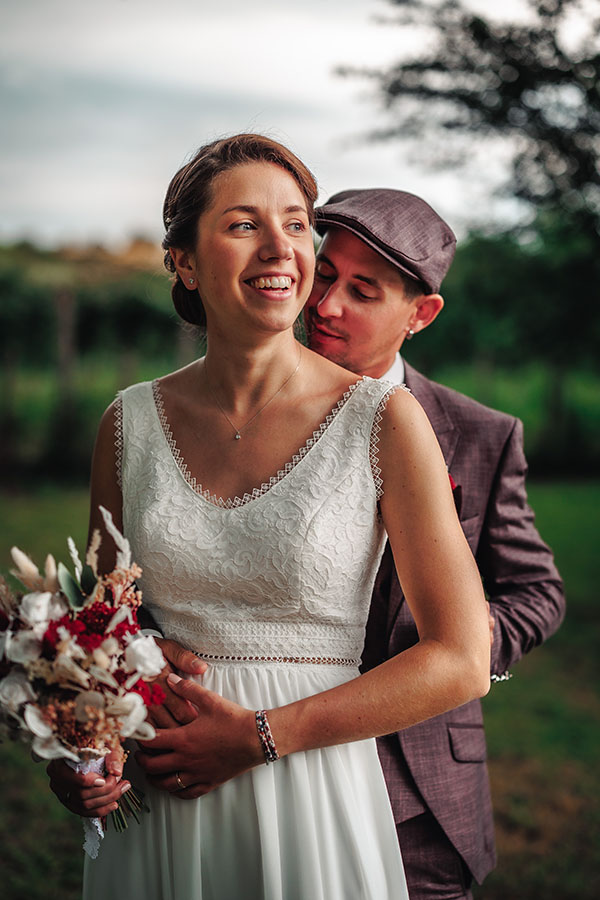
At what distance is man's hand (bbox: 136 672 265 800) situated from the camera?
1.78m

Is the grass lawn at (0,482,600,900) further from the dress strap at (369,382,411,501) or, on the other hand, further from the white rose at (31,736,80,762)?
the dress strap at (369,382,411,501)

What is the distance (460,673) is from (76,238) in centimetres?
626

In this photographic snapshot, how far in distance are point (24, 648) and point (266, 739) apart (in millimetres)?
539

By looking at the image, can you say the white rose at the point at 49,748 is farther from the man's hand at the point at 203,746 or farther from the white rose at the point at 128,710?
the man's hand at the point at 203,746

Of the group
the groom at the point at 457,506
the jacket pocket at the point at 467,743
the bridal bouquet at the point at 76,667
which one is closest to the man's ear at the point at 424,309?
the groom at the point at 457,506

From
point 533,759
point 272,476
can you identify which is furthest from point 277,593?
point 533,759

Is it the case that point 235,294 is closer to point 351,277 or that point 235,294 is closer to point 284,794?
point 351,277

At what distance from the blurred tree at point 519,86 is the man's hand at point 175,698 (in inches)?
121

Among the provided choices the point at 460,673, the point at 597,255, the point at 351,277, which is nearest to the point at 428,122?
the point at 597,255

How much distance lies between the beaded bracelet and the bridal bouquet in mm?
288

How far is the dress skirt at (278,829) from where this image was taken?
6.04 feet

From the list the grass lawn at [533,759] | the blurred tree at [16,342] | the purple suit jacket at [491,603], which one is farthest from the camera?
the blurred tree at [16,342]

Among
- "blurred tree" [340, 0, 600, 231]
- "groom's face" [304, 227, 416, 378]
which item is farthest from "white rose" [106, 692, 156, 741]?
"blurred tree" [340, 0, 600, 231]

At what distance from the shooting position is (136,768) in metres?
1.98
